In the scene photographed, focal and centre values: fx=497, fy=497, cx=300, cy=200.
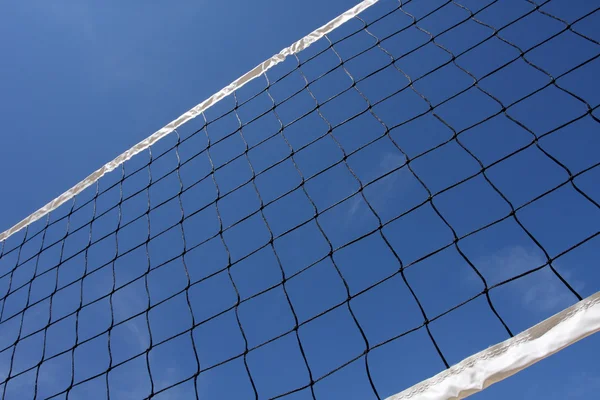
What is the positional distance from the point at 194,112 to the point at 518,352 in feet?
8.76

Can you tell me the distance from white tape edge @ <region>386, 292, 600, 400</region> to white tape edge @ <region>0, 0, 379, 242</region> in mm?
2419

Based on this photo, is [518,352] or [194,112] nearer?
[518,352]

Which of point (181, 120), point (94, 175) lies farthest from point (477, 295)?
point (94, 175)

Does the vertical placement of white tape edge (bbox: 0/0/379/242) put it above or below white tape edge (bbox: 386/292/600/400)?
above

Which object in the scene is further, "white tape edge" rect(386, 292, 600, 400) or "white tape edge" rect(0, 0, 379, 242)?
"white tape edge" rect(0, 0, 379, 242)

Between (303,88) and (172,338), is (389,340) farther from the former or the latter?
(303,88)

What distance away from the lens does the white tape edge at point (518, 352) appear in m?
1.35

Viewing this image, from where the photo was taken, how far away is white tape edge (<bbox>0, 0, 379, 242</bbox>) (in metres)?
3.29

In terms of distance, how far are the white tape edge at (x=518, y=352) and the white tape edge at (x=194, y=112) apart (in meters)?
2.42

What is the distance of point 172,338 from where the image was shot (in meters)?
2.55

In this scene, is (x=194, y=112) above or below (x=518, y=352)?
above

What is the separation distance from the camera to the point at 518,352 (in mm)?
1394

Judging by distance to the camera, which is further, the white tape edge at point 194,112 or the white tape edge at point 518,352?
the white tape edge at point 194,112

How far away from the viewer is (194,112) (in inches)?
136
